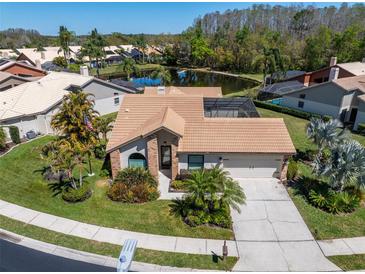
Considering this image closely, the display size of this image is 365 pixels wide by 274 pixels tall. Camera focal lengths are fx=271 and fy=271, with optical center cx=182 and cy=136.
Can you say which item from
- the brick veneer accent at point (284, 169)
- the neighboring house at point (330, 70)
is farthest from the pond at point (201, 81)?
the brick veneer accent at point (284, 169)

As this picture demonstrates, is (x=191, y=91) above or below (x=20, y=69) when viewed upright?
below

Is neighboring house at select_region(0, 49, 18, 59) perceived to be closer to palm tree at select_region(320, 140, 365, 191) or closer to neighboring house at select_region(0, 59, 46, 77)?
neighboring house at select_region(0, 59, 46, 77)

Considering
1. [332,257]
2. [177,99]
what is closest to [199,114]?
[177,99]

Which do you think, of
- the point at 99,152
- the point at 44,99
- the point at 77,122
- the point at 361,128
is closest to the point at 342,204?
the point at 361,128

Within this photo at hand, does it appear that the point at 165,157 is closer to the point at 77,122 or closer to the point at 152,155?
the point at 152,155

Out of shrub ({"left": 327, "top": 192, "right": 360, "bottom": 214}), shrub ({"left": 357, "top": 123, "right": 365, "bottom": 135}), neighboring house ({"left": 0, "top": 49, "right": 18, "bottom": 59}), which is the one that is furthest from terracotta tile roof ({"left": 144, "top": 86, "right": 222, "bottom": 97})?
neighboring house ({"left": 0, "top": 49, "right": 18, "bottom": 59})

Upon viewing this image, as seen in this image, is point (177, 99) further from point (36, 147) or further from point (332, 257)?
point (332, 257)
